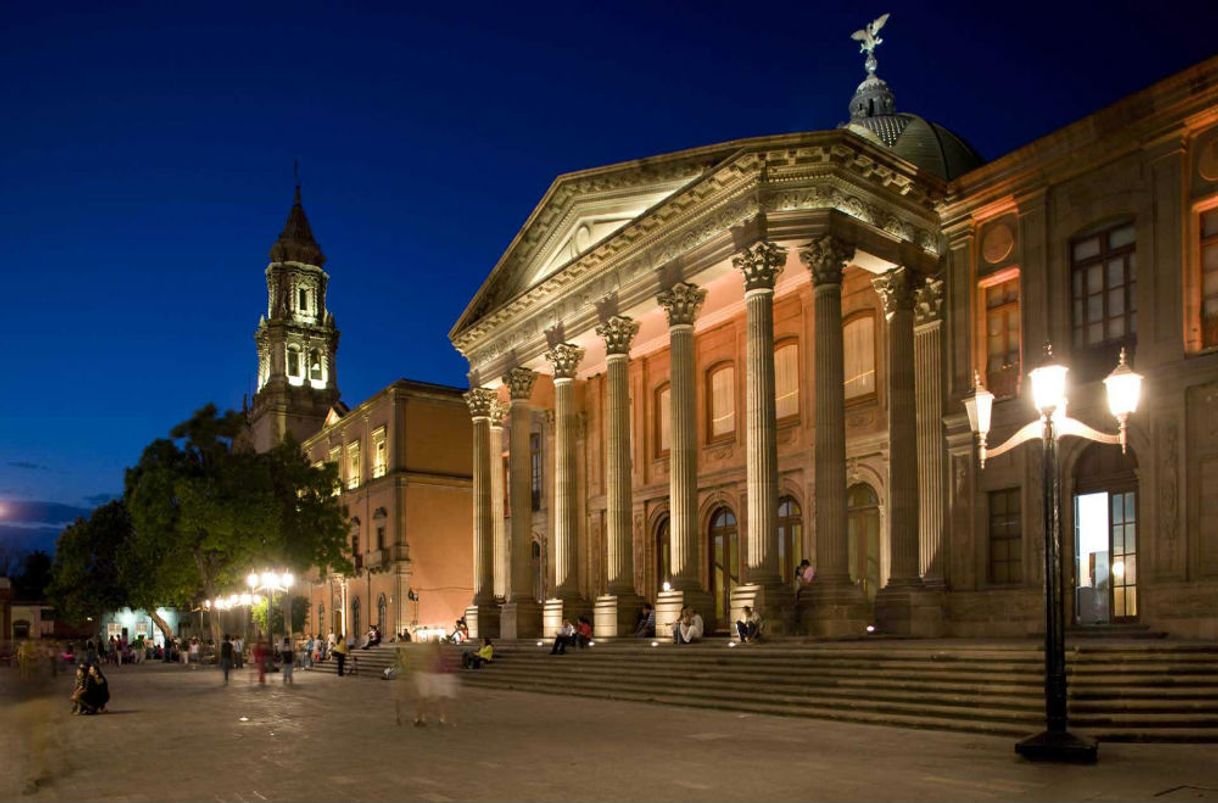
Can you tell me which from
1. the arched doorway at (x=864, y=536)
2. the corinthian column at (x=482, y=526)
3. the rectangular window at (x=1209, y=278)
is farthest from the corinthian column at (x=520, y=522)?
the rectangular window at (x=1209, y=278)

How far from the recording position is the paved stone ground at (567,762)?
999 centimetres

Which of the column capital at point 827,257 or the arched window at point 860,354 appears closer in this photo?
the column capital at point 827,257

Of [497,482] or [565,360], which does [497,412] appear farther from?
[565,360]

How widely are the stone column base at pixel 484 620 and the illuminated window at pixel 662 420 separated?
7.07 metres

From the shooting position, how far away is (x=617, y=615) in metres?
26.5

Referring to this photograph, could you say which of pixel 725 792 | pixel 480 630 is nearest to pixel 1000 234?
pixel 725 792

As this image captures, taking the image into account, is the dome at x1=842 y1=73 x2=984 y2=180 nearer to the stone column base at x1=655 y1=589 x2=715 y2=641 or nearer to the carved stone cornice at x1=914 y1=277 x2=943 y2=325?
the carved stone cornice at x1=914 y1=277 x2=943 y2=325

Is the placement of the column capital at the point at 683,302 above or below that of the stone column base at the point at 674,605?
above

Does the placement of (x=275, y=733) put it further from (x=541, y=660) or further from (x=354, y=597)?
(x=354, y=597)

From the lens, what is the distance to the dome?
2994 centimetres

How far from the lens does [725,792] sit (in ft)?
32.6

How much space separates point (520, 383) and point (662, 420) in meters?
4.84

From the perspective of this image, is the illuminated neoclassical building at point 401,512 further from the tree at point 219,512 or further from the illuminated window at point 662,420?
the illuminated window at point 662,420

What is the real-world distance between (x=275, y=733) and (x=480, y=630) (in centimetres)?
1719
